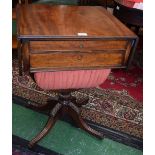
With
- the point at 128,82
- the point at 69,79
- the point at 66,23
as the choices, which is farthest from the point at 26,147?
the point at 128,82

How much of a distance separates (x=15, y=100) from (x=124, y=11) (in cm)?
123

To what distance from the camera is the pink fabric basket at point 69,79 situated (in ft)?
4.66

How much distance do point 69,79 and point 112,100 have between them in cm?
84

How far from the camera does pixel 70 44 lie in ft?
4.05

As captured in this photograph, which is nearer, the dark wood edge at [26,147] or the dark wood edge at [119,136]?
the dark wood edge at [26,147]

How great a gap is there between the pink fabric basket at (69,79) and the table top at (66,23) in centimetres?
26

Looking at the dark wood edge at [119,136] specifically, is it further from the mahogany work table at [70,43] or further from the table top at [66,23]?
the table top at [66,23]

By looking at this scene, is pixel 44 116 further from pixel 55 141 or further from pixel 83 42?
pixel 83 42

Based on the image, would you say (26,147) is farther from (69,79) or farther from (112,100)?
(112,100)

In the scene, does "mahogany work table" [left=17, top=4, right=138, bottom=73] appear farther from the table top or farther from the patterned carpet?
the patterned carpet

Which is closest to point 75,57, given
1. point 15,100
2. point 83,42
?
point 83,42

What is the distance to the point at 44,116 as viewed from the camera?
1942 mm

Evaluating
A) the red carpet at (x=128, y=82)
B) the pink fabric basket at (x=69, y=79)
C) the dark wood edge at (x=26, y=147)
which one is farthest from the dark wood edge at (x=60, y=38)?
the red carpet at (x=128, y=82)

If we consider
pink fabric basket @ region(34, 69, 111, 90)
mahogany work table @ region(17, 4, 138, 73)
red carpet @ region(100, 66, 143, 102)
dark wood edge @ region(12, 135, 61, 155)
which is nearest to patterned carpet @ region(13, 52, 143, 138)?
red carpet @ region(100, 66, 143, 102)
